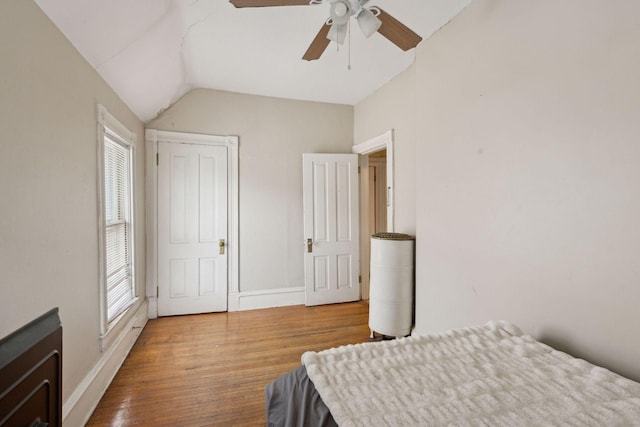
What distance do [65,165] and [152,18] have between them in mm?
1162

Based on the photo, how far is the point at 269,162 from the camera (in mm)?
3752

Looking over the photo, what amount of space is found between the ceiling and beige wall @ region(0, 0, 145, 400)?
0.68ft

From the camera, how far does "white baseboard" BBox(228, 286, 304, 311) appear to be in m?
3.63

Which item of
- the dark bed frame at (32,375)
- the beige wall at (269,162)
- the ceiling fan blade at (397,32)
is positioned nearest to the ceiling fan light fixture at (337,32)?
the ceiling fan blade at (397,32)

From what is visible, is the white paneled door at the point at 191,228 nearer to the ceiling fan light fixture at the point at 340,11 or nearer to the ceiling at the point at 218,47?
the ceiling at the point at 218,47

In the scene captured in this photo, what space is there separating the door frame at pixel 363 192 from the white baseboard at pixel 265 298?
905 mm

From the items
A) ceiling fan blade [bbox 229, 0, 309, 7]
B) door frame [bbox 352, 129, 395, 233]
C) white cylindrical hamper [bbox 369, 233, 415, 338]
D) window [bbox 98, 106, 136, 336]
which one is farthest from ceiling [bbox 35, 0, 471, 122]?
white cylindrical hamper [bbox 369, 233, 415, 338]

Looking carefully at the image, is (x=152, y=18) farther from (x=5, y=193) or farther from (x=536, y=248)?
(x=536, y=248)

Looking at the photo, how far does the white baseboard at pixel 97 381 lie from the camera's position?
64.1 inches

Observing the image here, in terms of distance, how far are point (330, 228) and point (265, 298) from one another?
1.24 meters

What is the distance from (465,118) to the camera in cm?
201

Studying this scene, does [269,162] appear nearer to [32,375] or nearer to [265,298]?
[265,298]

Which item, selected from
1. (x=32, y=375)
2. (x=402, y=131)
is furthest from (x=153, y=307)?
(x=402, y=131)

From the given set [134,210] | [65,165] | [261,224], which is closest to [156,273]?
[134,210]
